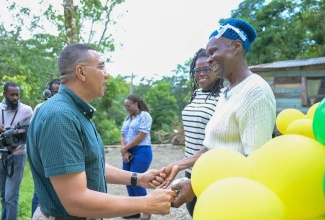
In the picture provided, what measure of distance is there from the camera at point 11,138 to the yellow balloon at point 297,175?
3862 millimetres

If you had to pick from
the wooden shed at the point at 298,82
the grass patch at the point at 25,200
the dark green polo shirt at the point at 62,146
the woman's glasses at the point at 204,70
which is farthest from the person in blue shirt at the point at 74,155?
the wooden shed at the point at 298,82

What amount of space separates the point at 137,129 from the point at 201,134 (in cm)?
272

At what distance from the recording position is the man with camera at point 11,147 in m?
4.57

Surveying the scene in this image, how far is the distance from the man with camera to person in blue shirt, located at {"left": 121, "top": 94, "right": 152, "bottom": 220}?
1.55m

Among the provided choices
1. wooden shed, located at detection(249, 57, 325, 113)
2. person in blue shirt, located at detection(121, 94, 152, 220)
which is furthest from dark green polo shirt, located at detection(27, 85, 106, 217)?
wooden shed, located at detection(249, 57, 325, 113)

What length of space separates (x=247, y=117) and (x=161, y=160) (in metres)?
10.2

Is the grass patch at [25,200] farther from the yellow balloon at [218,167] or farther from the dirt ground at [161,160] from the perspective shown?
the yellow balloon at [218,167]

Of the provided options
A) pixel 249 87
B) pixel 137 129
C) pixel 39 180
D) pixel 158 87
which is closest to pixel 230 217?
pixel 249 87

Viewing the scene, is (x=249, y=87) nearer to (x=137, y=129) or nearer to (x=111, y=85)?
(x=137, y=129)

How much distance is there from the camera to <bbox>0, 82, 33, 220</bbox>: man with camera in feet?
15.0

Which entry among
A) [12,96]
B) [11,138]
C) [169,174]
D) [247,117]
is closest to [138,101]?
[12,96]

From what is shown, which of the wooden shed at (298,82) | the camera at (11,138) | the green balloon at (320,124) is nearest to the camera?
the green balloon at (320,124)

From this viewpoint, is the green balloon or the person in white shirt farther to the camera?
the person in white shirt

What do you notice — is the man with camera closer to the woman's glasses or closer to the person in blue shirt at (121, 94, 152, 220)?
the person in blue shirt at (121, 94, 152, 220)
